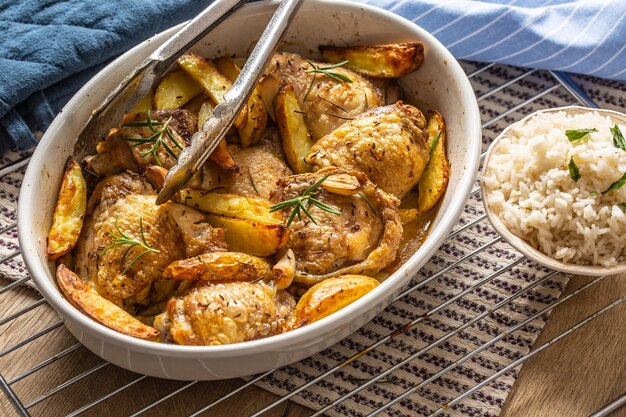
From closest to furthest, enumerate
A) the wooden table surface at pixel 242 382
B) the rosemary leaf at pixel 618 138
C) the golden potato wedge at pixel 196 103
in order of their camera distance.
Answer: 1. the wooden table surface at pixel 242 382
2. the rosemary leaf at pixel 618 138
3. the golden potato wedge at pixel 196 103

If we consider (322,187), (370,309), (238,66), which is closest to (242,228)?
(322,187)

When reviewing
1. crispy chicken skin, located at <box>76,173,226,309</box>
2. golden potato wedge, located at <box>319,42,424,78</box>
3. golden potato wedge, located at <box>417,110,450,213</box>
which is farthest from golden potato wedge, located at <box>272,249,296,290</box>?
golden potato wedge, located at <box>319,42,424,78</box>

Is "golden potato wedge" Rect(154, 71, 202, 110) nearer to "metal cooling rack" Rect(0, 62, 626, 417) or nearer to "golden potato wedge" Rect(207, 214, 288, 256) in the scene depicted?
"golden potato wedge" Rect(207, 214, 288, 256)

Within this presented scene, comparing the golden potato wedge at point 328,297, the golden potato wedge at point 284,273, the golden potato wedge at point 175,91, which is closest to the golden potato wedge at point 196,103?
the golden potato wedge at point 175,91

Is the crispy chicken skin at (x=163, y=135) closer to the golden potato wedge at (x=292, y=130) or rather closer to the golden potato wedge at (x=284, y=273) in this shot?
the golden potato wedge at (x=292, y=130)

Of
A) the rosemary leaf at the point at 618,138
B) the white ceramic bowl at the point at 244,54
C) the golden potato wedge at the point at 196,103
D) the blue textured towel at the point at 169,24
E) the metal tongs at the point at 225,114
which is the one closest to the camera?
the white ceramic bowl at the point at 244,54

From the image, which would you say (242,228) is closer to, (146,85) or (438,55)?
(146,85)

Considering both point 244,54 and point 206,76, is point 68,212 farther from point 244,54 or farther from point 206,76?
point 244,54
